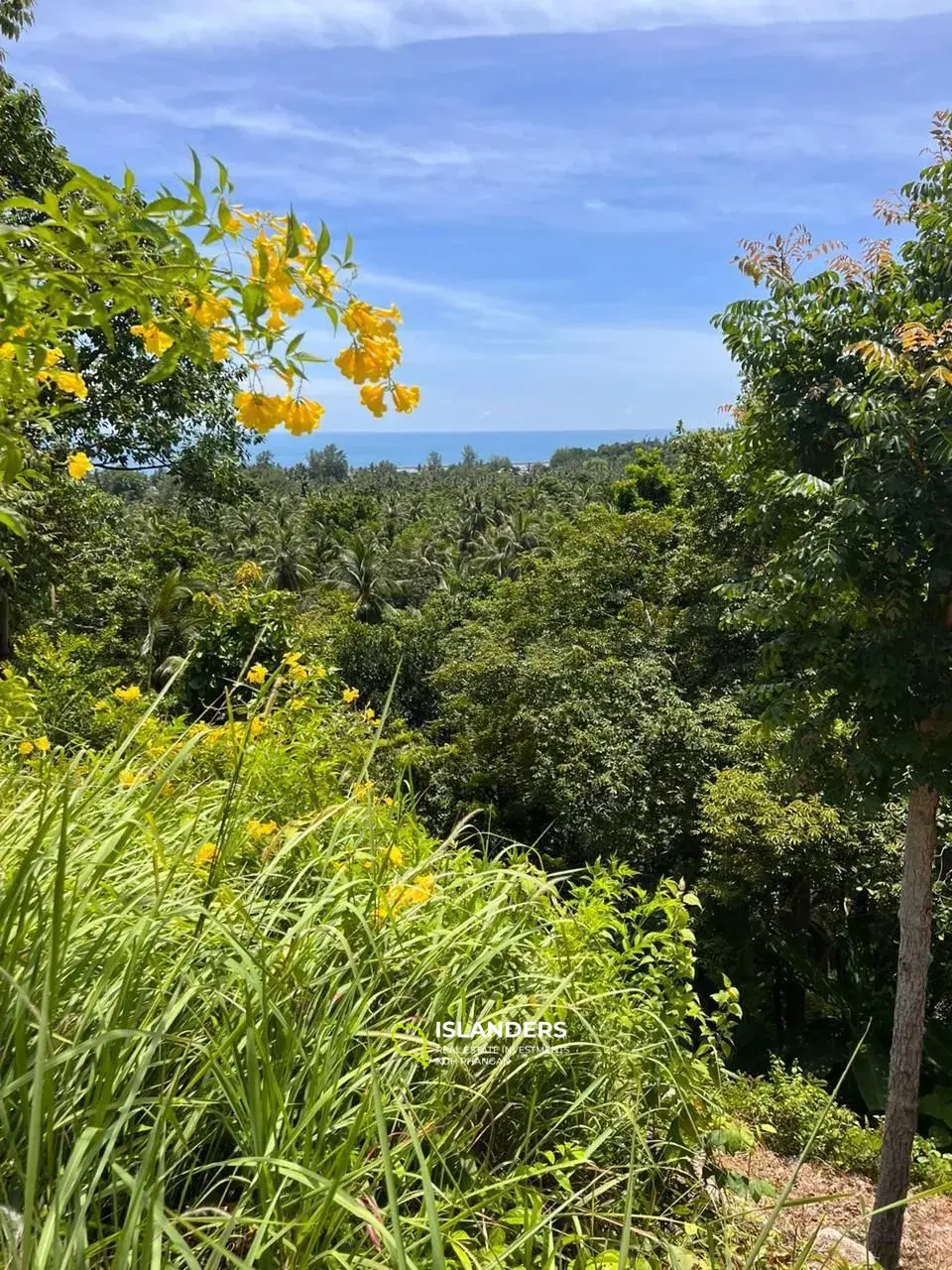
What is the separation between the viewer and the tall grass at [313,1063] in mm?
883

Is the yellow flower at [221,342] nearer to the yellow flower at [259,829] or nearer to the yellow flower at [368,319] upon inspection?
the yellow flower at [368,319]

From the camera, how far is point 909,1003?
11.7 ft

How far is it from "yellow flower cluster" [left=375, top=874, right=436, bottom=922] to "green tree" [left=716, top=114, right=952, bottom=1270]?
7.02 feet

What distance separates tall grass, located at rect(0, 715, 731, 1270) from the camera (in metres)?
0.88

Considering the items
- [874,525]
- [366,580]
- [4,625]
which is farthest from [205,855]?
[366,580]

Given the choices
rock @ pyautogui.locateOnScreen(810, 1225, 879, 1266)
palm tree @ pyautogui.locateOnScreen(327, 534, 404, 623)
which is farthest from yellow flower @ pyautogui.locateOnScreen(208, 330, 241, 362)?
palm tree @ pyautogui.locateOnScreen(327, 534, 404, 623)

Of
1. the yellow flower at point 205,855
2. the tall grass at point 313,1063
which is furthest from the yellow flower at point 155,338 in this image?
the yellow flower at point 205,855

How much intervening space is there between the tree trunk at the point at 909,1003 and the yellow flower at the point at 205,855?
3.11 m

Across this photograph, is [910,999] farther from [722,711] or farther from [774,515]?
[722,711]

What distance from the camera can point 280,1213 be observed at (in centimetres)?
92

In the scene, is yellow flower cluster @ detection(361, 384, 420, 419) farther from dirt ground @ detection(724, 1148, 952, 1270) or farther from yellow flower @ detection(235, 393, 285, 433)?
dirt ground @ detection(724, 1148, 952, 1270)

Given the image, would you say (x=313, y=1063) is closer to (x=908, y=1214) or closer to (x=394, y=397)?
(x=394, y=397)

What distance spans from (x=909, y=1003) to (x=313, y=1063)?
11.6 feet

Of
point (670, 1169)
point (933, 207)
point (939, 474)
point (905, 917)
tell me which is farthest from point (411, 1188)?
point (933, 207)
